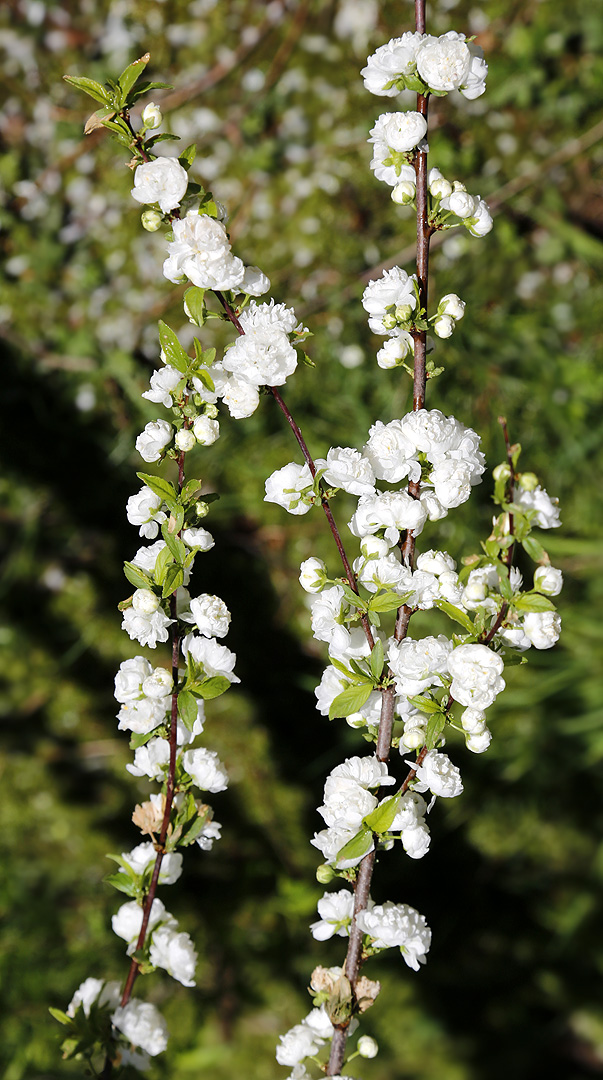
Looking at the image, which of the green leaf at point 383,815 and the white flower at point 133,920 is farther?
the white flower at point 133,920

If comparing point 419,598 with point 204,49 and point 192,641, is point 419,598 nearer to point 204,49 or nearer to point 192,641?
point 192,641

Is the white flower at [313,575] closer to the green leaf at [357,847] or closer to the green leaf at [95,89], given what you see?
the green leaf at [357,847]

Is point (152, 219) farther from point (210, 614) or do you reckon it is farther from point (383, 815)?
point (383, 815)

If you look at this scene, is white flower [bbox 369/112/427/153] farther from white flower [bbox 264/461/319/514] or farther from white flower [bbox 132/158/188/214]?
white flower [bbox 264/461/319/514]

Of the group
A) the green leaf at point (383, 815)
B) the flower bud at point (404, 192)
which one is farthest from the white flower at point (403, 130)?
the green leaf at point (383, 815)

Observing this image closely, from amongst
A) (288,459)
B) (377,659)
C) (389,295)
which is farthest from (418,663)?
(288,459)

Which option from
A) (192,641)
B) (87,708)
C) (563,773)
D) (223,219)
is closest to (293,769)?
(87,708)
